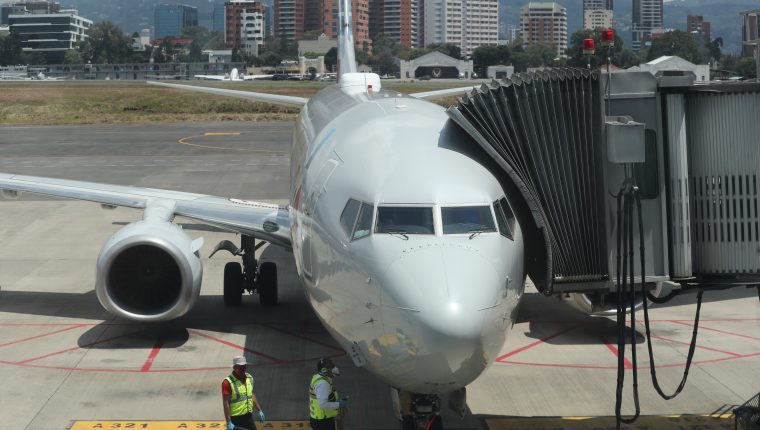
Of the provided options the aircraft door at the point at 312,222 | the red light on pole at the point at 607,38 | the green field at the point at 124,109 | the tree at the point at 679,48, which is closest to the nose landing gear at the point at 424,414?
→ the aircraft door at the point at 312,222

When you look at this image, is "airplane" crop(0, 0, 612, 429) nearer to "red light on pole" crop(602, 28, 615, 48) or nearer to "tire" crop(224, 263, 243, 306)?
"red light on pole" crop(602, 28, 615, 48)

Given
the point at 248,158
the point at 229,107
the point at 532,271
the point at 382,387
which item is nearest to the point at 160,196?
the point at 382,387


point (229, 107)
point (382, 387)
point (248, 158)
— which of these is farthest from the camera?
point (229, 107)

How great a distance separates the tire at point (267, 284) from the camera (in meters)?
21.6

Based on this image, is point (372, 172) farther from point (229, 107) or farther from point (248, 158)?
point (229, 107)

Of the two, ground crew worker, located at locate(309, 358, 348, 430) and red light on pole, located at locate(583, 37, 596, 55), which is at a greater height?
red light on pole, located at locate(583, 37, 596, 55)

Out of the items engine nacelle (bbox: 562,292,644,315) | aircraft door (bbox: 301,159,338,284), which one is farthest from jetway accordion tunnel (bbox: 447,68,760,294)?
engine nacelle (bbox: 562,292,644,315)

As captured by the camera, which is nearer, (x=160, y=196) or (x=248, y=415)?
(x=248, y=415)

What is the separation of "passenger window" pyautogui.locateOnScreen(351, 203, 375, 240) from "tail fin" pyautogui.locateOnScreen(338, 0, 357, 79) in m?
16.8

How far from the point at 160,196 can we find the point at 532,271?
10726 millimetres

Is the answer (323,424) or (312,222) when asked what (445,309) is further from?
(312,222)

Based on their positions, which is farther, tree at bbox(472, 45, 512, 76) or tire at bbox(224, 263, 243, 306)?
tree at bbox(472, 45, 512, 76)

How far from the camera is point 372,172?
41.5 ft

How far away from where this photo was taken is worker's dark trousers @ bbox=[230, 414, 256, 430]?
1320 centimetres
